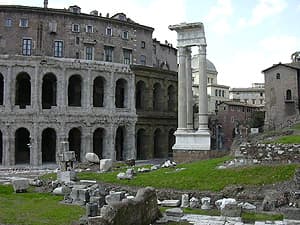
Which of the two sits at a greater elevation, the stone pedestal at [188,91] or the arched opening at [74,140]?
the stone pedestal at [188,91]

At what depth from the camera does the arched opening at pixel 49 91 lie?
46.9 m

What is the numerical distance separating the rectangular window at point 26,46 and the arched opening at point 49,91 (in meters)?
3.11

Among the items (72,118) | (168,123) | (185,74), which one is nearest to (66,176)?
(185,74)

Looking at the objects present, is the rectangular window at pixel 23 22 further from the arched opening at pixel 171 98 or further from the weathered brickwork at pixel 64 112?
the arched opening at pixel 171 98

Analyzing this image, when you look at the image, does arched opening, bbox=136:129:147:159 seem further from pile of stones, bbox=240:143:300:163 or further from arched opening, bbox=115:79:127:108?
pile of stones, bbox=240:143:300:163

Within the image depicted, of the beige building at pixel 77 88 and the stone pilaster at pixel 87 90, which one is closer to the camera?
the beige building at pixel 77 88

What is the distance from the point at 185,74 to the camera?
35719 mm

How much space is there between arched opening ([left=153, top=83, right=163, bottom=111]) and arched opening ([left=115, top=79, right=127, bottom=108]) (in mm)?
3977

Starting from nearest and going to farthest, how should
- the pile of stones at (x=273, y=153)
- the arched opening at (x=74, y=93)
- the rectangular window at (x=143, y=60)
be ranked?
the pile of stones at (x=273, y=153), the arched opening at (x=74, y=93), the rectangular window at (x=143, y=60)

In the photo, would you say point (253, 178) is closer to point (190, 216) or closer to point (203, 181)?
point (203, 181)

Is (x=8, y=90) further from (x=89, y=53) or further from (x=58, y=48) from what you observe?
(x=89, y=53)

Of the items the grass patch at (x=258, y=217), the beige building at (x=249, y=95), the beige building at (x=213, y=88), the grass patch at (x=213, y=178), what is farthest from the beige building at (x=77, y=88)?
the beige building at (x=249, y=95)

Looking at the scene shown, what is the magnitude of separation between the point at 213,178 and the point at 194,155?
1318 centimetres

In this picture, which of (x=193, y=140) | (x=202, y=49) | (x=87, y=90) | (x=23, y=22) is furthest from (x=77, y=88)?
(x=193, y=140)
